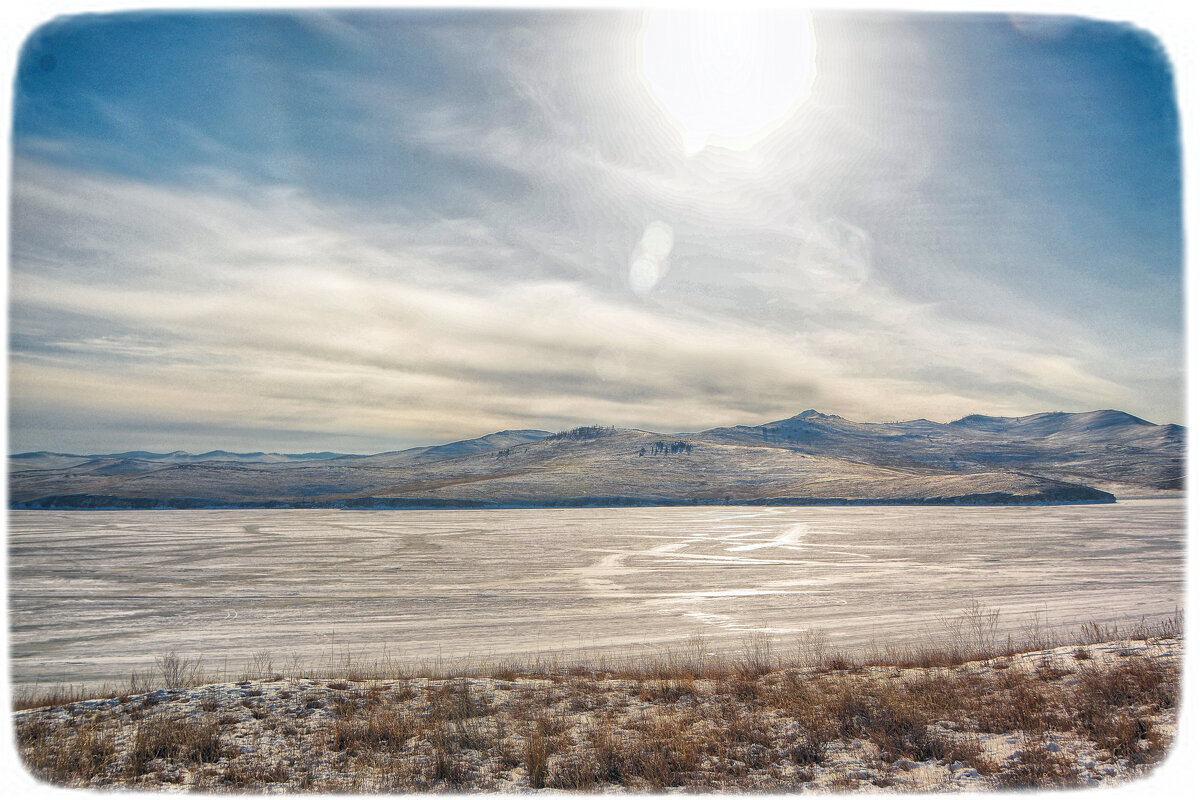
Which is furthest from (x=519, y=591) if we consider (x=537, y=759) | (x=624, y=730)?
(x=537, y=759)

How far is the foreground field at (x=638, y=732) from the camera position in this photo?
20.9 feet

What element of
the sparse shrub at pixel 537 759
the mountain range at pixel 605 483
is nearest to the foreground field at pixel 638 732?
the sparse shrub at pixel 537 759

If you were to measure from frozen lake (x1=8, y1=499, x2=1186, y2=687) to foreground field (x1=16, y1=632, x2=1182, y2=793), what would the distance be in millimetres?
4813

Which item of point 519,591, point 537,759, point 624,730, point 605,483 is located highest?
point 537,759

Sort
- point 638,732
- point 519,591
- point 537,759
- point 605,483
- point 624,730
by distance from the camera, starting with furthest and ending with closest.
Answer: point 605,483 < point 519,591 < point 624,730 < point 638,732 < point 537,759

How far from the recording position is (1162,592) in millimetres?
21500

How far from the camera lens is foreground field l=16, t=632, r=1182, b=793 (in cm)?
636

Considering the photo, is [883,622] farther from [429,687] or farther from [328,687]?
[328,687]

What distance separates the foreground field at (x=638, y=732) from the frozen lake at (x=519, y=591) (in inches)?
189

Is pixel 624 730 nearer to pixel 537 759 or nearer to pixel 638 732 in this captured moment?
pixel 638 732

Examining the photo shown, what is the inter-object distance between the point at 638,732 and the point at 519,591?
15.7 metres

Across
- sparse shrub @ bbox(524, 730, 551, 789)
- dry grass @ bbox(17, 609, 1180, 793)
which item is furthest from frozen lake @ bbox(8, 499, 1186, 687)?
sparse shrub @ bbox(524, 730, 551, 789)

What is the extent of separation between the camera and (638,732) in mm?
7777

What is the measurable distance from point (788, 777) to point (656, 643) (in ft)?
30.0
